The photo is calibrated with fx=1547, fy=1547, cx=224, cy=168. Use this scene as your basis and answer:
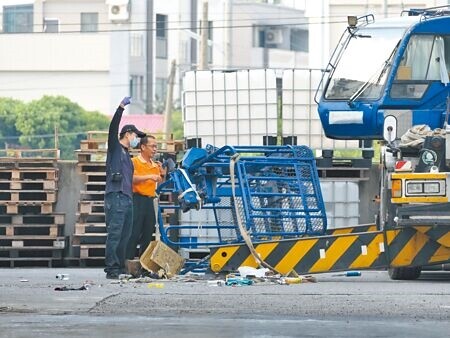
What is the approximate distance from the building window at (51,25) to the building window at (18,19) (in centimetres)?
86

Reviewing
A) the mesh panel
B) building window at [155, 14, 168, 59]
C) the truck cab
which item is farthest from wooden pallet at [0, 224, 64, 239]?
building window at [155, 14, 168, 59]

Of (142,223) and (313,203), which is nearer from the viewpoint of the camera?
(313,203)

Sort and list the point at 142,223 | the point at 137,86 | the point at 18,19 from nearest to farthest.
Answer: the point at 142,223 < the point at 137,86 < the point at 18,19

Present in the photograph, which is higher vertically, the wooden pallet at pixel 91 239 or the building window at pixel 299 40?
the building window at pixel 299 40

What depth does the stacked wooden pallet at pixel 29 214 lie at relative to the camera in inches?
903

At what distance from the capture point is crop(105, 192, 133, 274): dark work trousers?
57.3ft

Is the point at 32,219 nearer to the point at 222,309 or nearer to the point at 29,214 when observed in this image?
the point at 29,214

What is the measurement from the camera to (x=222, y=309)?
13.4 m

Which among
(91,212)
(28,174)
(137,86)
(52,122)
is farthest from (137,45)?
(91,212)

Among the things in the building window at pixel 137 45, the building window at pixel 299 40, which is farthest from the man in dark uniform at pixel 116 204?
the building window at pixel 299 40

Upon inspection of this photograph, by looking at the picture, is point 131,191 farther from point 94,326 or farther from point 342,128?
point 94,326

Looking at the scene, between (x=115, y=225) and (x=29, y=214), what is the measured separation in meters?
5.89

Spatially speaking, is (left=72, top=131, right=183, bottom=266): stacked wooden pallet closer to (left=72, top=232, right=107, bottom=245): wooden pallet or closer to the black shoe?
(left=72, top=232, right=107, bottom=245): wooden pallet

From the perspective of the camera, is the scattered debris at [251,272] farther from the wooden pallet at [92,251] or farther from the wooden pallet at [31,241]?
the wooden pallet at [31,241]
